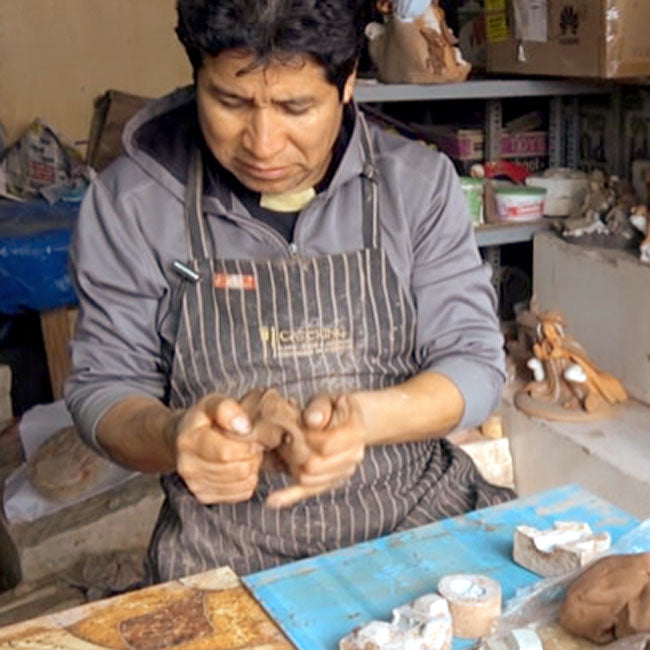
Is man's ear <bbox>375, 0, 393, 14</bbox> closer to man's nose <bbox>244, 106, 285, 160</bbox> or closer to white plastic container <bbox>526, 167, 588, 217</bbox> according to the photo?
white plastic container <bbox>526, 167, 588, 217</bbox>

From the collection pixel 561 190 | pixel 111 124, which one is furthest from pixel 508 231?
pixel 111 124

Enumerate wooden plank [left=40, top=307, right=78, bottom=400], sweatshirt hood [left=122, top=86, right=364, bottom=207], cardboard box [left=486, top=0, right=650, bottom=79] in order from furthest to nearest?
wooden plank [left=40, top=307, right=78, bottom=400] < cardboard box [left=486, top=0, right=650, bottom=79] < sweatshirt hood [left=122, top=86, right=364, bottom=207]

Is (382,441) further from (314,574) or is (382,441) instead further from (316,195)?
(316,195)

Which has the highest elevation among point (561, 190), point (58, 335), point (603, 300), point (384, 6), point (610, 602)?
point (384, 6)

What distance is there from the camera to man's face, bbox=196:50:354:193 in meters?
1.16

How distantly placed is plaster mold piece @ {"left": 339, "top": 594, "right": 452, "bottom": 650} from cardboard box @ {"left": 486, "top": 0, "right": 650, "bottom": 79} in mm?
1554

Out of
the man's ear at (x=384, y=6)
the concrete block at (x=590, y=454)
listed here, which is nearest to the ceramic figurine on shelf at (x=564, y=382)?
the concrete block at (x=590, y=454)

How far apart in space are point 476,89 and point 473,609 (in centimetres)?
169

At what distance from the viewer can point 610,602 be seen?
3.24ft

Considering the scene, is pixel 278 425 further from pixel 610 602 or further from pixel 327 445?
pixel 610 602

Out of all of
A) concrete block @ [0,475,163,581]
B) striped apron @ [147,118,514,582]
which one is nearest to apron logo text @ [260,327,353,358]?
striped apron @ [147,118,514,582]

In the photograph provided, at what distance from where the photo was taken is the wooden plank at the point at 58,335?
3037mm

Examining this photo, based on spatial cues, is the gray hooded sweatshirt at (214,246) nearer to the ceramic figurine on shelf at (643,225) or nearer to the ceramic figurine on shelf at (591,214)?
the ceramic figurine on shelf at (643,225)

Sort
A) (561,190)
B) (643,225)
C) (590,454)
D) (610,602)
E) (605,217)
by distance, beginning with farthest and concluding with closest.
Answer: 1. (561,190)
2. (605,217)
3. (643,225)
4. (590,454)
5. (610,602)
